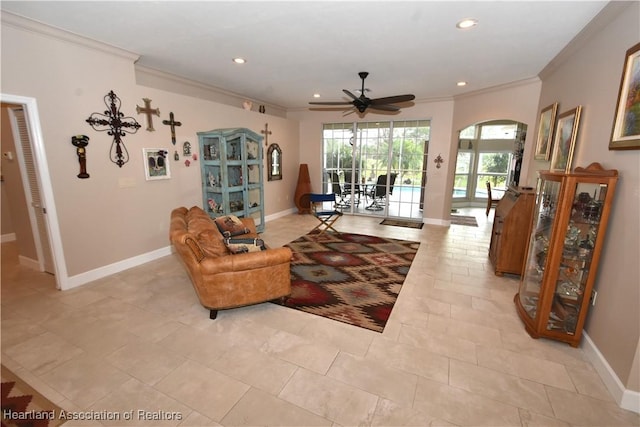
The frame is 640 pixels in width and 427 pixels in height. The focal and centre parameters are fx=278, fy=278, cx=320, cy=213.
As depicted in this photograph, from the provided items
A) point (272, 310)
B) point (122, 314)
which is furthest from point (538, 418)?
point (122, 314)

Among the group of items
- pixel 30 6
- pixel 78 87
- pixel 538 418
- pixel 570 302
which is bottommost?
pixel 538 418

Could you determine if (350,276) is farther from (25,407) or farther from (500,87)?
(500,87)

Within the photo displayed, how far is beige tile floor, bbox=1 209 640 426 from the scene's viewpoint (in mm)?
1779

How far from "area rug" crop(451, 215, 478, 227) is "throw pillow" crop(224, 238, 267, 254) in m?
5.51

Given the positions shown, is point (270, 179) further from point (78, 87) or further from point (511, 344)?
point (511, 344)

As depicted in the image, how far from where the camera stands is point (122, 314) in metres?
2.81

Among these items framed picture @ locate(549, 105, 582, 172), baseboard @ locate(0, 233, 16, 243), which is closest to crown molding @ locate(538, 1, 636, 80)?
framed picture @ locate(549, 105, 582, 172)

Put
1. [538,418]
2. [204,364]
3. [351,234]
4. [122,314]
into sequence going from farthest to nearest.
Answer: [351,234] < [122,314] < [204,364] < [538,418]

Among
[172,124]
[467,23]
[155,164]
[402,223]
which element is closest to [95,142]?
[155,164]

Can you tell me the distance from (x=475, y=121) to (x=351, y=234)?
340 cm

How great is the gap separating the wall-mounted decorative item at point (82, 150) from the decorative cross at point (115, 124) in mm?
230

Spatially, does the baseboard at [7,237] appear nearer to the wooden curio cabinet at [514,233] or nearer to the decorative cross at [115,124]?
the decorative cross at [115,124]

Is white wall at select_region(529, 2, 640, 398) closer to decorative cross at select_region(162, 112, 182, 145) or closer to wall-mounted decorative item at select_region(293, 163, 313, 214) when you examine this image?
decorative cross at select_region(162, 112, 182, 145)

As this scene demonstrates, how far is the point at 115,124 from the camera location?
356cm
